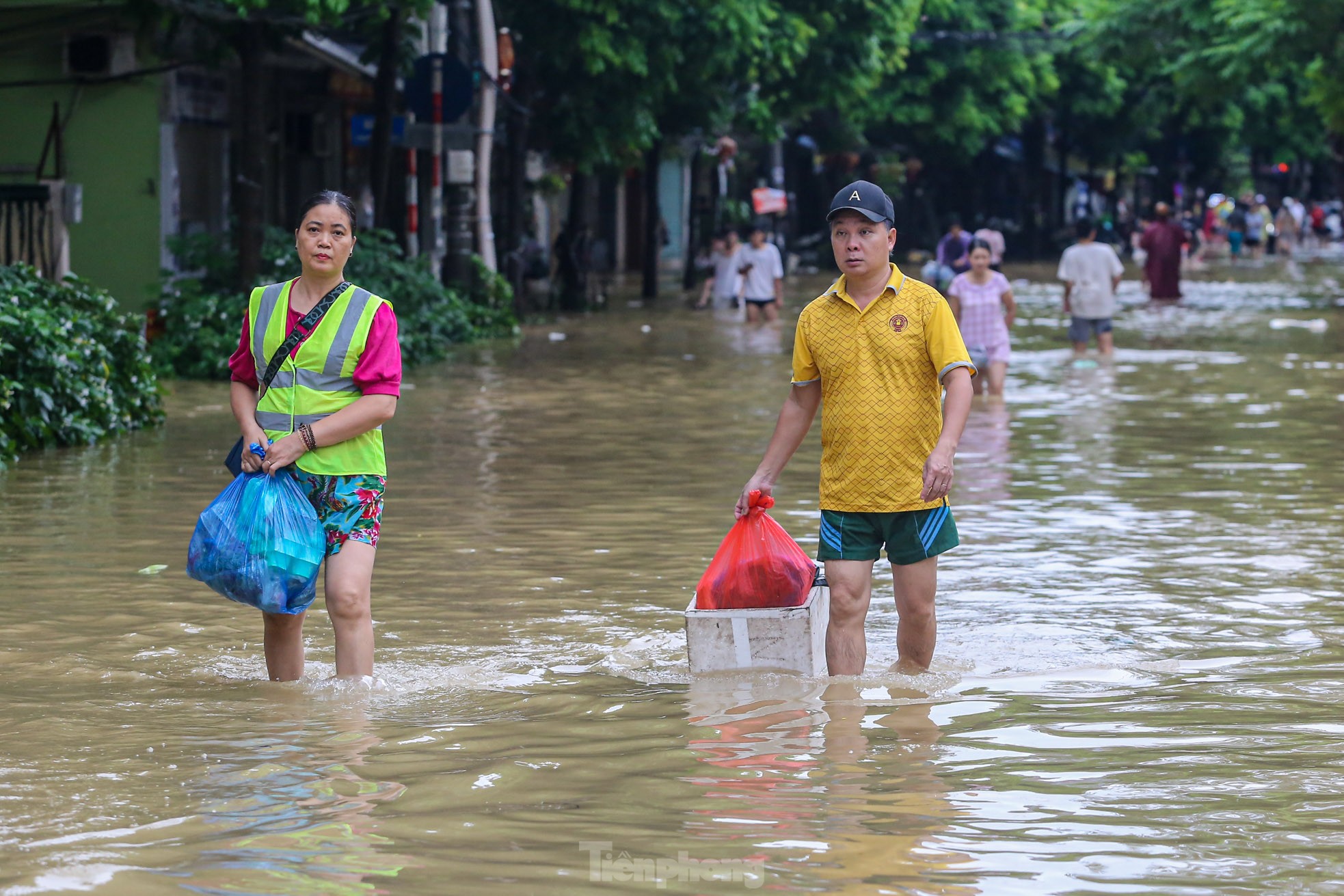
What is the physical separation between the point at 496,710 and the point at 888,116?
4537cm

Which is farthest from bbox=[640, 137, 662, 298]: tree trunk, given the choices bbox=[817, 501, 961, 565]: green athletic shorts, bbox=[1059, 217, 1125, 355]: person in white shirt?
bbox=[817, 501, 961, 565]: green athletic shorts

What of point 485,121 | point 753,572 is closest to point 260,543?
point 753,572

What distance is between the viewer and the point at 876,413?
19.9 feet

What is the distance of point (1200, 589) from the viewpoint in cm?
818

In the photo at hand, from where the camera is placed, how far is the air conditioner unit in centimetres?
1966

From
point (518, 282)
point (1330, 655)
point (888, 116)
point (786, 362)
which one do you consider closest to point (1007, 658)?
point (1330, 655)

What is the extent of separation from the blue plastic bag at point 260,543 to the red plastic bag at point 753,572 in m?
1.28

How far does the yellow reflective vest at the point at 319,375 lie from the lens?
5879 millimetres

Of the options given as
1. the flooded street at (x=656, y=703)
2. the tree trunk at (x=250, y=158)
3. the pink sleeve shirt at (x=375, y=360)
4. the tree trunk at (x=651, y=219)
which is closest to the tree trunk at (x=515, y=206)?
the tree trunk at (x=651, y=219)

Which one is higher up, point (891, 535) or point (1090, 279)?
point (1090, 279)

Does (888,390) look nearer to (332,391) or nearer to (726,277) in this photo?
(332,391)

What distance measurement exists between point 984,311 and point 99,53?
9617 mm

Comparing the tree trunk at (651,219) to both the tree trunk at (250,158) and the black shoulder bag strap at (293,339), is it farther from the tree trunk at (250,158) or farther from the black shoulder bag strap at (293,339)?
the black shoulder bag strap at (293,339)

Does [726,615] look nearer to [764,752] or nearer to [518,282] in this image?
[764,752]
